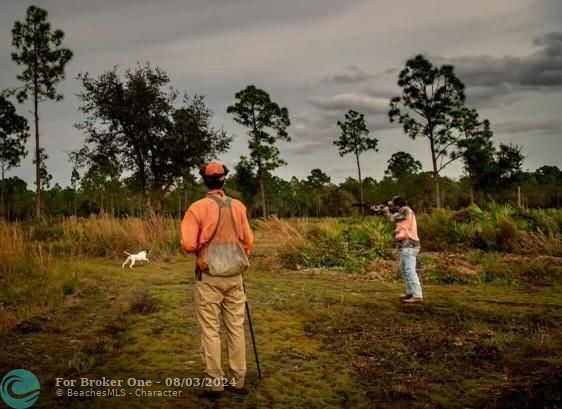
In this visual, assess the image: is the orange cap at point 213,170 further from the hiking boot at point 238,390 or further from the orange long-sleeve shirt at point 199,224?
the hiking boot at point 238,390

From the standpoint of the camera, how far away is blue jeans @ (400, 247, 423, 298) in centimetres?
799

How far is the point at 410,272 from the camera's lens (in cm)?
809

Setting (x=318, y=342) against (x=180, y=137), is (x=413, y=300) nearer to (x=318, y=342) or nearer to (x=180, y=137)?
(x=318, y=342)

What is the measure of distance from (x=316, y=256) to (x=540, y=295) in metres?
5.44

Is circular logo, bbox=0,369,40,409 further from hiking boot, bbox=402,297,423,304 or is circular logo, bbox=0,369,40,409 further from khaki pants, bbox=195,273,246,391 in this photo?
hiking boot, bbox=402,297,423,304

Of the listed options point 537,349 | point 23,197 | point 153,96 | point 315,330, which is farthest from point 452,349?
point 23,197

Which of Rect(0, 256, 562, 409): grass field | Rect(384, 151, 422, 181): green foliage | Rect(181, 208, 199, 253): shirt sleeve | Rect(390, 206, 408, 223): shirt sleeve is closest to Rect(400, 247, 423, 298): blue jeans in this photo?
Rect(0, 256, 562, 409): grass field

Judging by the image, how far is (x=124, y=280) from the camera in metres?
9.60

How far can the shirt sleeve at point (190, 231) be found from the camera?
4.32m

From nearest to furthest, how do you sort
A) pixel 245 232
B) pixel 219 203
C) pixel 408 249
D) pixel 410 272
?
1. pixel 219 203
2. pixel 245 232
3. pixel 410 272
4. pixel 408 249

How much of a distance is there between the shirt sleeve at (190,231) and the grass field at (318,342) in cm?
126

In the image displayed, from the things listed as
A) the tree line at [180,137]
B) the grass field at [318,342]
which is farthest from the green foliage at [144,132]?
A: the grass field at [318,342]

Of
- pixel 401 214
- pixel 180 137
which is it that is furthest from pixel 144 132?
pixel 401 214

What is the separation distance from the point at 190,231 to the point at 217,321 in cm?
84
